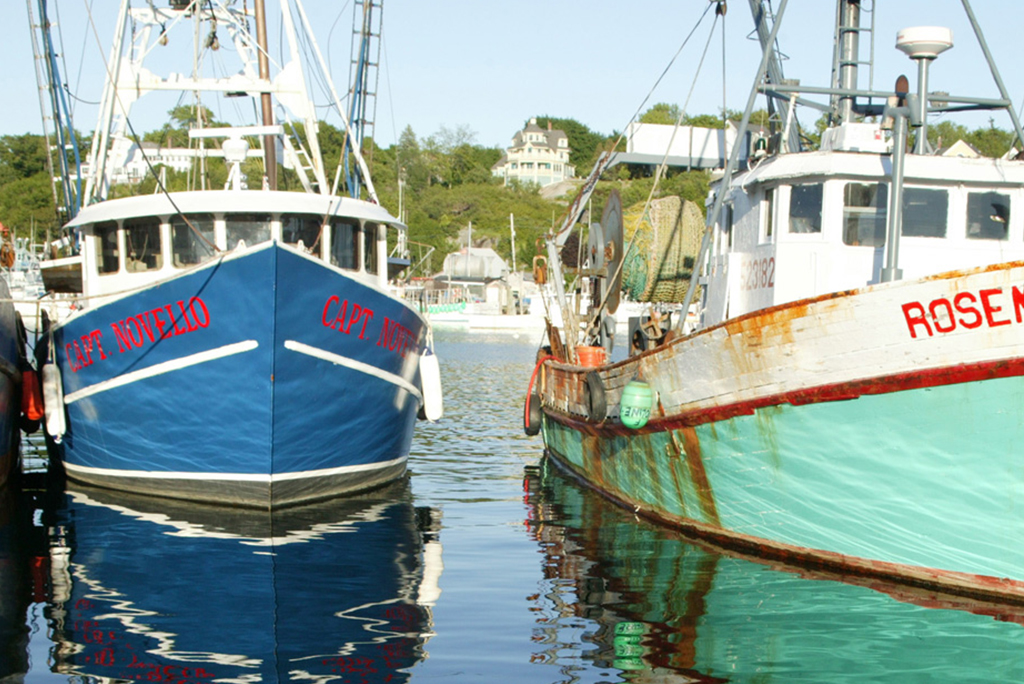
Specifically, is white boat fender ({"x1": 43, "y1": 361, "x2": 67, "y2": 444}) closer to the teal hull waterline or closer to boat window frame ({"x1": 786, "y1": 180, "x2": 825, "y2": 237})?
the teal hull waterline

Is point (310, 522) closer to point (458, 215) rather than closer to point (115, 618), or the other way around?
point (115, 618)

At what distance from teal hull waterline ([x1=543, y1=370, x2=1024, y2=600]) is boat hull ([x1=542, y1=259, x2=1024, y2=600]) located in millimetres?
11

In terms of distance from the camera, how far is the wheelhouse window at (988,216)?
407 inches

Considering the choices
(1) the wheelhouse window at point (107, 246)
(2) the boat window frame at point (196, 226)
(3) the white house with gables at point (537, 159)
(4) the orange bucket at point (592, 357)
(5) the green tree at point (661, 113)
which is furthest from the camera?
(3) the white house with gables at point (537, 159)

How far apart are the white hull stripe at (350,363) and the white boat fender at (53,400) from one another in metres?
3.50

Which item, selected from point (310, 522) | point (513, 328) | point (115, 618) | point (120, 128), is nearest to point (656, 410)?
point (310, 522)

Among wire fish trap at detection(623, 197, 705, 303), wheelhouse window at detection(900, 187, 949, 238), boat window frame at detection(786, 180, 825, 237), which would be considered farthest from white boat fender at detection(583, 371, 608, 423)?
wire fish trap at detection(623, 197, 705, 303)

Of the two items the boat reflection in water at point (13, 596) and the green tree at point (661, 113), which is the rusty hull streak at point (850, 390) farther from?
the green tree at point (661, 113)

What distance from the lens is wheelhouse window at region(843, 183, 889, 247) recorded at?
33.8 ft

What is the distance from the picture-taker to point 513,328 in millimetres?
74562

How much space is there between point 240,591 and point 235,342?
3200 millimetres

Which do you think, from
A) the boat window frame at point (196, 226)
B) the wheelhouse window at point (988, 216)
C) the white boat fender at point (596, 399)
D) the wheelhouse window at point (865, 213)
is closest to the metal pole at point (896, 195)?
the wheelhouse window at point (865, 213)

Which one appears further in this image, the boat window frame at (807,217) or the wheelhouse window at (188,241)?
the wheelhouse window at (188,241)

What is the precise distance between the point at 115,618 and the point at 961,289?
660 cm
